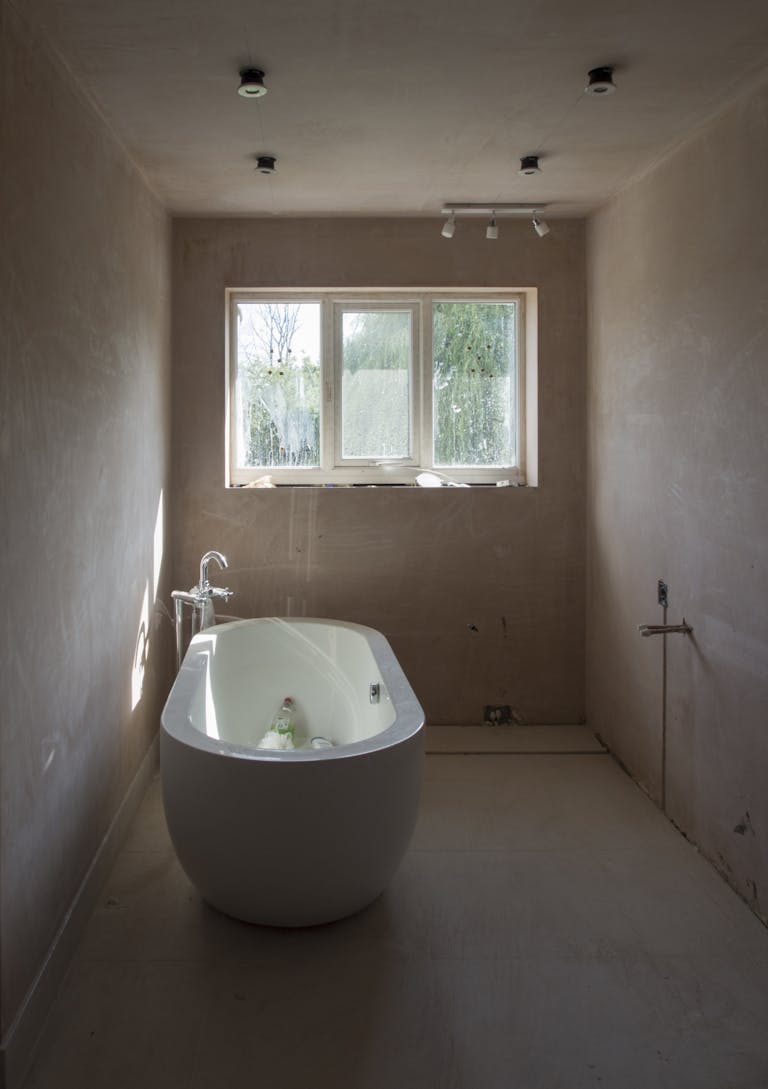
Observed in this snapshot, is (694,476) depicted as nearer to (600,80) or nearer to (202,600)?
(600,80)

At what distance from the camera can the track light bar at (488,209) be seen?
3.43 meters

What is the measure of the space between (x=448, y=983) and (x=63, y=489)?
1.59m

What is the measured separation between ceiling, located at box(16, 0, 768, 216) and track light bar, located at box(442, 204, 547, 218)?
198 mm

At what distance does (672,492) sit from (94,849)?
2.22 m

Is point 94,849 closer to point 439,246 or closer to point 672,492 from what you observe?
point 672,492

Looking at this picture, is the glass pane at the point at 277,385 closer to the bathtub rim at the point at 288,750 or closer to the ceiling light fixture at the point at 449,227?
the ceiling light fixture at the point at 449,227

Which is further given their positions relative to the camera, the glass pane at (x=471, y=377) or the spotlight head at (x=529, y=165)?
the glass pane at (x=471, y=377)

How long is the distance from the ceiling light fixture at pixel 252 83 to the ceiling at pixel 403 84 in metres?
0.03

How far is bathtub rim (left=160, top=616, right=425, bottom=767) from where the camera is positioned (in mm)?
1917

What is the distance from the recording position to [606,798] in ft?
9.98

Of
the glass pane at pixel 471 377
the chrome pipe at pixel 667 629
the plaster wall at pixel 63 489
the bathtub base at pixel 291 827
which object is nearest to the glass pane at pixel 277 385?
the glass pane at pixel 471 377

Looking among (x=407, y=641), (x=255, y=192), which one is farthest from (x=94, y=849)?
(x=255, y=192)

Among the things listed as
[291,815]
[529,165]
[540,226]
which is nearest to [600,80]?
[529,165]

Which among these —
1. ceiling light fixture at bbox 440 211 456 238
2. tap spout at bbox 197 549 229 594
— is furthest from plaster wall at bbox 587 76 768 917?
tap spout at bbox 197 549 229 594
